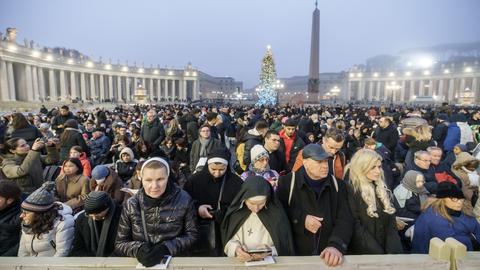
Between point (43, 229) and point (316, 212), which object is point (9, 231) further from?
point (316, 212)

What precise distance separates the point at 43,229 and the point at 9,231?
0.67 meters

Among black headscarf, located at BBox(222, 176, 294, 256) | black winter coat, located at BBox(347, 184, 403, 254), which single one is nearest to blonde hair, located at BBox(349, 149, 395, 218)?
black winter coat, located at BBox(347, 184, 403, 254)

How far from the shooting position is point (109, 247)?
10.0 feet

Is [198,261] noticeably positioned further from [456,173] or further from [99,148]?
[99,148]

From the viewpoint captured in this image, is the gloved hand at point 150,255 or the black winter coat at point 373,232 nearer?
the gloved hand at point 150,255

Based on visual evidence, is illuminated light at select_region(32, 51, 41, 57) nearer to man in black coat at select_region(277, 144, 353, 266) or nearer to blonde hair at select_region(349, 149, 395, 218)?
man in black coat at select_region(277, 144, 353, 266)

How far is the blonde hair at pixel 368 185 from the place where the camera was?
281 centimetres

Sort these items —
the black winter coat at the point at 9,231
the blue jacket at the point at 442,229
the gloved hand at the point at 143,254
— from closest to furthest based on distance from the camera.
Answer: the gloved hand at the point at 143,254, the blue jacket at the point at 442,229, the black winter coat at the point at 9,231

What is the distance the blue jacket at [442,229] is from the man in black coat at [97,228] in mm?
3033

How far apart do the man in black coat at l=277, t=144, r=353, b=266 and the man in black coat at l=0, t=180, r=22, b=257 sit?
2821 mm

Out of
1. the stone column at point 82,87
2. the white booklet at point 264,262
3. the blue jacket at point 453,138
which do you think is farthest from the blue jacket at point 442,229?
the stone column at point 82,87

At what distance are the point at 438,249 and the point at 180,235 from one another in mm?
2072

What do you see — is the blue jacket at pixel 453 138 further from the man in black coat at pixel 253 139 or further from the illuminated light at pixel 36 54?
the illuminated light at pixel 36 54

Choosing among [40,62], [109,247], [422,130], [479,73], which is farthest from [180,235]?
[479,73]
